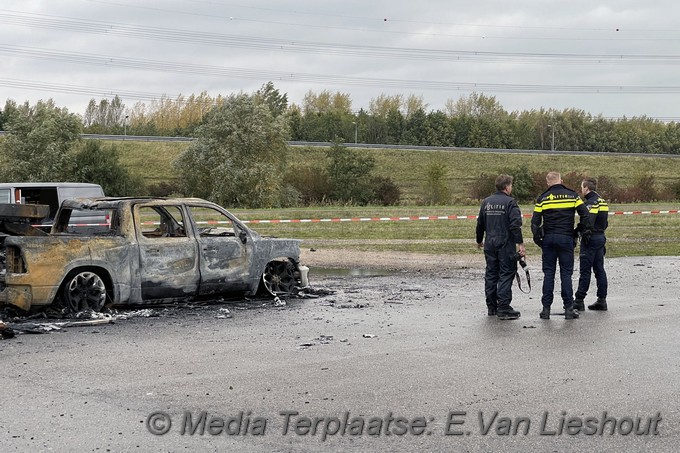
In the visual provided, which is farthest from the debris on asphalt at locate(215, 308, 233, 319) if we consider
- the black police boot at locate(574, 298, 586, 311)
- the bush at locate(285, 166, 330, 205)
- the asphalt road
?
the bush at locate(285, 166, 330, 205)

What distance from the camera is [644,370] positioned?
8.79 m

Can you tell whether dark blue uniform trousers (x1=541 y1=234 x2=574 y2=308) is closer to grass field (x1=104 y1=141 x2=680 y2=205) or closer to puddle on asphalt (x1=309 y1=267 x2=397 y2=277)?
puddle on asphalt (x1=309 y1=267 x2=397 y2=277)

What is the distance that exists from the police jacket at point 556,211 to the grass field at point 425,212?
11.2m

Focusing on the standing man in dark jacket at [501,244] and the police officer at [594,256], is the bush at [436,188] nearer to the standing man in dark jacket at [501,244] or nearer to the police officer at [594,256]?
the police officer at [594,256]

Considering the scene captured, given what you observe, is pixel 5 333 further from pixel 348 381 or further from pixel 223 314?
pixel 348 381

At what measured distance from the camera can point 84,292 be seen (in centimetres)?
1218

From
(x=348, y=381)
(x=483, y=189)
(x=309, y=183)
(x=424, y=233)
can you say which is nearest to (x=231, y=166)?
(x=309, y=183)

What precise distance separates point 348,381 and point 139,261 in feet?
17.2

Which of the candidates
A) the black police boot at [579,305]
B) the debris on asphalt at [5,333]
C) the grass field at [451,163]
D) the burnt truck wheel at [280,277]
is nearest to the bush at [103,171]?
the grass field at [451,163]

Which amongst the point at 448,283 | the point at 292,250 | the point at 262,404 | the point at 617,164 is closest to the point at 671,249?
the point at 448,283

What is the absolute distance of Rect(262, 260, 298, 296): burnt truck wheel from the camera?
1424 cm

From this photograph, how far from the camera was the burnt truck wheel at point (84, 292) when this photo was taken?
39.4 feet

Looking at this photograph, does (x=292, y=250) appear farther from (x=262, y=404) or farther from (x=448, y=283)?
(x=262, y=404)

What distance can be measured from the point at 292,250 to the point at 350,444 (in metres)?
8.25
